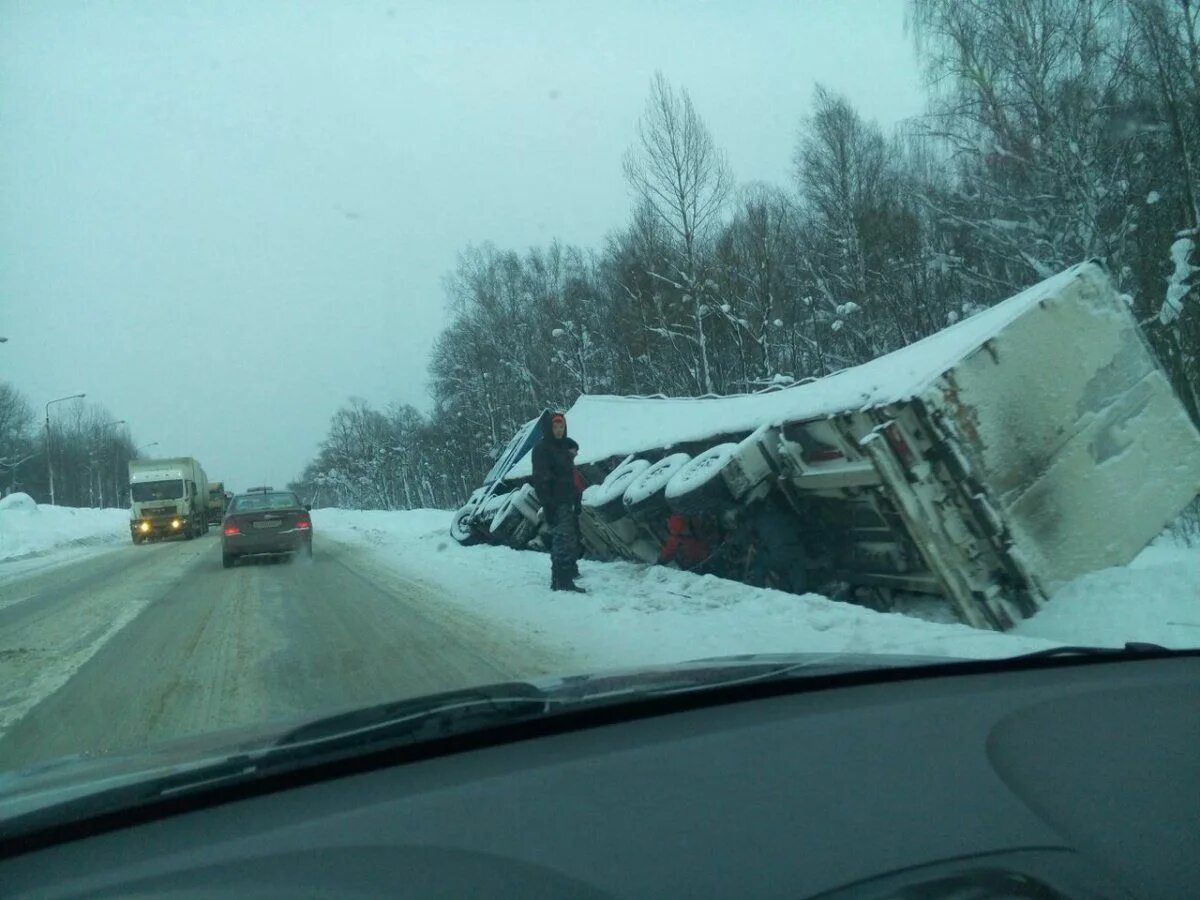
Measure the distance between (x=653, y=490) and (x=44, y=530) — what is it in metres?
36.4

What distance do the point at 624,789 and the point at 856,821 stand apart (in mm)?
517

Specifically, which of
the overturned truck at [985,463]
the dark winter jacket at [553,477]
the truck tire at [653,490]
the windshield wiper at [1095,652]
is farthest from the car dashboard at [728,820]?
the dark winter jacket at [553,477]

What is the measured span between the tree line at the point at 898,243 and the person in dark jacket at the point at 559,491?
15.5 feet

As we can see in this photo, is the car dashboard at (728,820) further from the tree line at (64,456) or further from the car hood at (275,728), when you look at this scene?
the tree line at (64,456)

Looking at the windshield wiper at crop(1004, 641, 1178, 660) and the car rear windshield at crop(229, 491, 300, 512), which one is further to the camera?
the car rear windshield at crop(229, 491, 300, 512)

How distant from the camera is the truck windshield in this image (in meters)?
34.4

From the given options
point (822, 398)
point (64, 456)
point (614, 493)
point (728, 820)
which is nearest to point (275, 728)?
point (728, 820)

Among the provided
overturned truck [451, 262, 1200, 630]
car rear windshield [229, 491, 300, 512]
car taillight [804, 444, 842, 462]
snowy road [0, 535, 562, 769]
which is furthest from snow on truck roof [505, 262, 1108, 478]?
car rear windshield [229, 491, 300, 512]

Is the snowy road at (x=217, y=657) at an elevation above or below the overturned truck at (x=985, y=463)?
below

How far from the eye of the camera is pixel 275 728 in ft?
9.00

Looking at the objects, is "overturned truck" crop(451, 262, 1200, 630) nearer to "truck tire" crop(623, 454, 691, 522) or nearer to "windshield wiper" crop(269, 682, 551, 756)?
"truck tire" crop(623, 454, 691, 522)

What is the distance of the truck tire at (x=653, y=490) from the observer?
10.1 metres

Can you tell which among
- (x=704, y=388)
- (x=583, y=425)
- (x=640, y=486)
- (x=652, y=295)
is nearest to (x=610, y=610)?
(x=640, y=486)

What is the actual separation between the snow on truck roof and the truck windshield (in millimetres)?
25619
